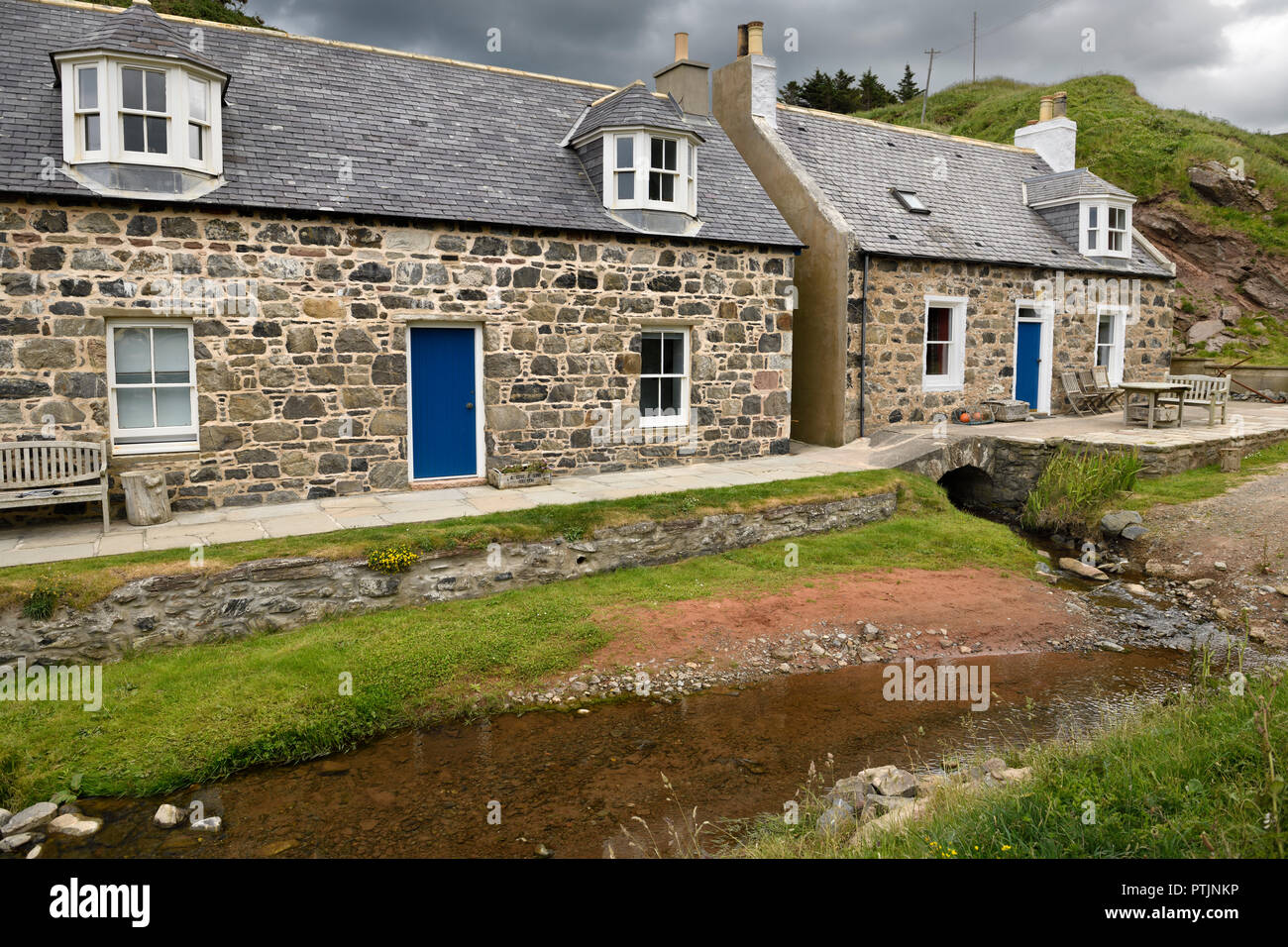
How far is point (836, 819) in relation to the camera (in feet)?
17.3

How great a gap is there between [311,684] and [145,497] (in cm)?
409

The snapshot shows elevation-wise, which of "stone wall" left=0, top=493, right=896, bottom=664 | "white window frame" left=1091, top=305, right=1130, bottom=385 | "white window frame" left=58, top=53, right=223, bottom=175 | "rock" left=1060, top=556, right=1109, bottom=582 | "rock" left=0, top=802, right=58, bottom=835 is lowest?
"rock" left=0, top=802, right=58, bottom=835

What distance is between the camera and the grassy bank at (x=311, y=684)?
6.20m

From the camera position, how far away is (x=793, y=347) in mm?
17047

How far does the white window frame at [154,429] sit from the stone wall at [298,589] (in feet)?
10.7

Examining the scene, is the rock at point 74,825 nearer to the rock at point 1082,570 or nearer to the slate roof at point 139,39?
the slate roof at point 139,39

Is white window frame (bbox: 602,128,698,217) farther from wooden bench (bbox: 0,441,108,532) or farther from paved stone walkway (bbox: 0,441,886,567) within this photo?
wooden bench (bbox: 0,441,108,532)

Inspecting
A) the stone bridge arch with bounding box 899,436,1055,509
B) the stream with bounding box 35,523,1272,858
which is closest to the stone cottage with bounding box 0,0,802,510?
the stone bridge arch with bounding box 899,436,1055,509

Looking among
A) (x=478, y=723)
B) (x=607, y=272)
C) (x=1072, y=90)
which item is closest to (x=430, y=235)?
(x=607, y=272)

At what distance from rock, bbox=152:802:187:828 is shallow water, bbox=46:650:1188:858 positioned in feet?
0.20

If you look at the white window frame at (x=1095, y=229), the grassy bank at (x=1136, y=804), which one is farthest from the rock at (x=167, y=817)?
the white window frame at (x=1095, y=229)

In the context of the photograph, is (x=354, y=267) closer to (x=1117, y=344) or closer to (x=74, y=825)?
(x=74, y=825)

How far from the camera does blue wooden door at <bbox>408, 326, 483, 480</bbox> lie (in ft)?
39.2
